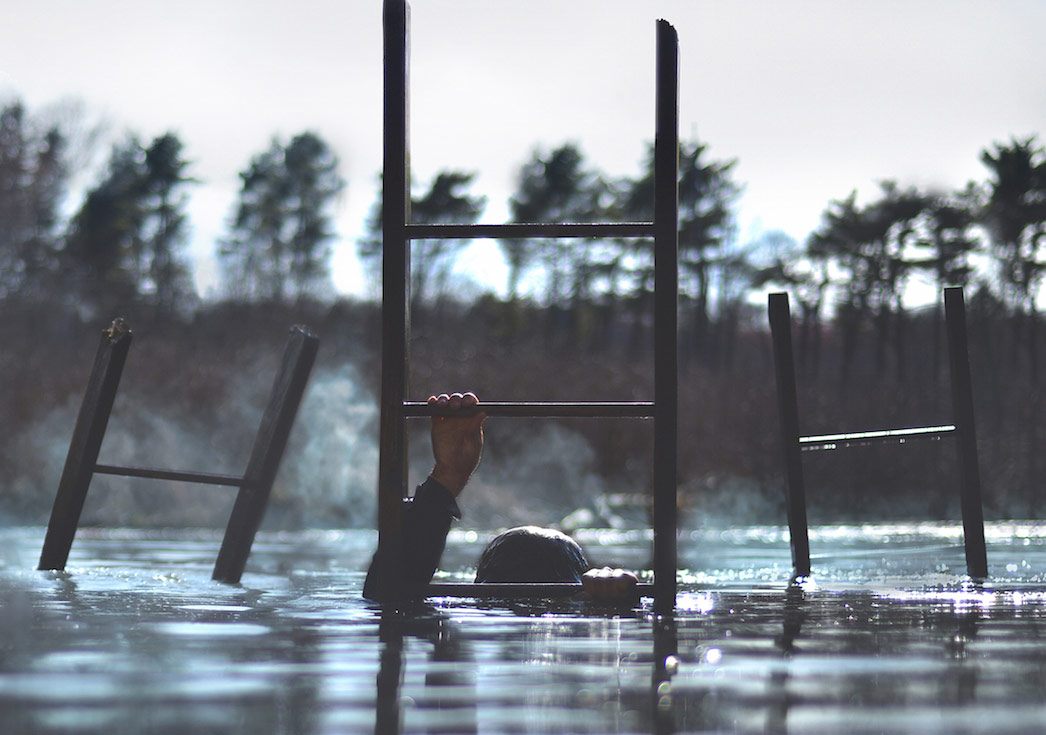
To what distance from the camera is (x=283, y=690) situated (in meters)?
2.80

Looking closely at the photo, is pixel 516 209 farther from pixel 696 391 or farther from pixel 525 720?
pixel 525 720

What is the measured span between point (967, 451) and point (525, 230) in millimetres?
3427

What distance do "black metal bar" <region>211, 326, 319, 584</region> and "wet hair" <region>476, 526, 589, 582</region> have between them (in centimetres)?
147

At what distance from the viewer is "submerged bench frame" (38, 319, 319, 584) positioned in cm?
702

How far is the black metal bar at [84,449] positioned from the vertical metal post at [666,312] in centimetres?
360

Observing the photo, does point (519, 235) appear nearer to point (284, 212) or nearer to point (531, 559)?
point (531, 559)

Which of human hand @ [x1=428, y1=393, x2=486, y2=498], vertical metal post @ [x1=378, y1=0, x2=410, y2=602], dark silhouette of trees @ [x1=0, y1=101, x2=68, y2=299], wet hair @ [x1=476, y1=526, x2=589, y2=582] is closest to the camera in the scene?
vertical metal post @ [x1=378, y1=0, x2=410, y2=602]

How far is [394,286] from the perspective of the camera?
4852mm

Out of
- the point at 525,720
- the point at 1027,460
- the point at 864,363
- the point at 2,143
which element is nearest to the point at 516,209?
→ the point at 864,363

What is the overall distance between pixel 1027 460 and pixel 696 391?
5.98 metres

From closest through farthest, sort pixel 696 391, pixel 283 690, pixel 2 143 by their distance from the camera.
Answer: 1. pixel 283 690
2. pixel 696 391
3. pixel 2 143

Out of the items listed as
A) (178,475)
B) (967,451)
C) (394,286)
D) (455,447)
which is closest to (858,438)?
(967,451)

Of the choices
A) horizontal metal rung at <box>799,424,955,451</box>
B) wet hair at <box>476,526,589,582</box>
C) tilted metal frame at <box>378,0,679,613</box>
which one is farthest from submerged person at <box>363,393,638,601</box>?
horizontal metal rung at <box>799,424,955,451</box>

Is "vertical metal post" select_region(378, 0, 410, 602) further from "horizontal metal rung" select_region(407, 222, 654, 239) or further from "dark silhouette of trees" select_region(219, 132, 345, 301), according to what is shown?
"dark silhouette of trees" select_region(219, 132, 345, 301)
